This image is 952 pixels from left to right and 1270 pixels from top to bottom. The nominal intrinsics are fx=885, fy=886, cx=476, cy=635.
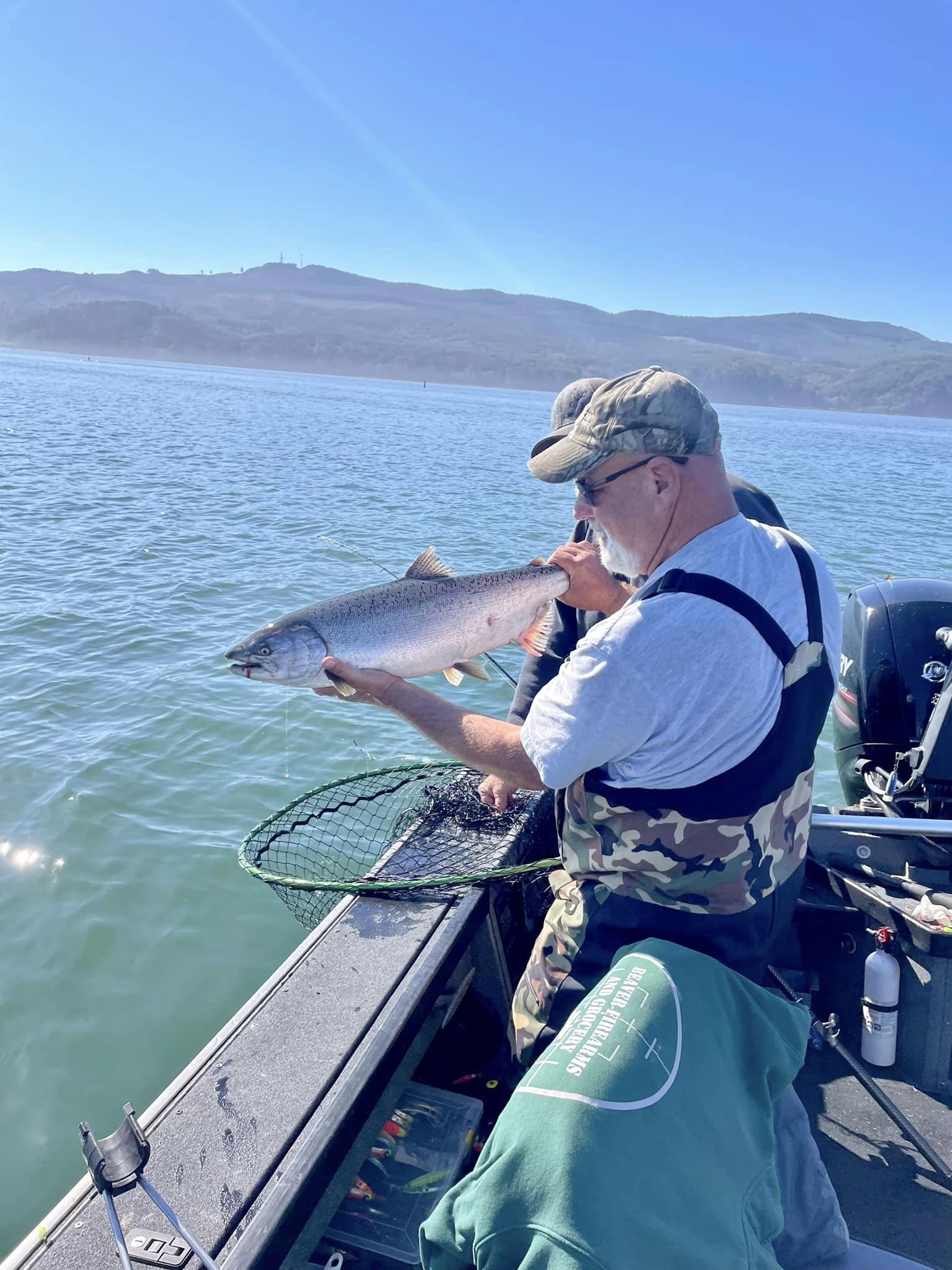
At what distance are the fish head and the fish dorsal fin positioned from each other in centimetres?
62

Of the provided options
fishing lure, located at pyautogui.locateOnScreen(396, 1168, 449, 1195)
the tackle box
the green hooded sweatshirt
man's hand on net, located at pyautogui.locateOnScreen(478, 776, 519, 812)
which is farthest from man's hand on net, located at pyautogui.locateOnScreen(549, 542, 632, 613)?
fishing lure, located at pyautogui.locateOnScreen(396, 1168, 449, 1195)

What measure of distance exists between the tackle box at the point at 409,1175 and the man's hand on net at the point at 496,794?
1367mm

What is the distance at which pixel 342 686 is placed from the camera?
4.11m

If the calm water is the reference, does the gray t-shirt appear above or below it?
above

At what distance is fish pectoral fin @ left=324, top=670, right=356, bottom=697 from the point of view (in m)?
4.07

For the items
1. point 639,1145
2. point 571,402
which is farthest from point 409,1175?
point 571,402

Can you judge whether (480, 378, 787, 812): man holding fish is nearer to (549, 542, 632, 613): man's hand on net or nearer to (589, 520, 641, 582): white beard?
(549, 542, 632, 613): man's hand on net

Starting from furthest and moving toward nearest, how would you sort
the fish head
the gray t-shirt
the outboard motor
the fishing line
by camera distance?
the fishing line < the outboard motor < the fish head < the gray t-shirt

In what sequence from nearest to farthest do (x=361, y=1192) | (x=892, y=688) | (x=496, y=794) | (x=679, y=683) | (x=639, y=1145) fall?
(x=639, y=1145), (x=679, y=683), (x=361, y=1192), (x=496, y=794), (x=892, y=688)

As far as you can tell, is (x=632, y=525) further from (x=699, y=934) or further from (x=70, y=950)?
(x=70, y=950)

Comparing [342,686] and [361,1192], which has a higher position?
[342,686]

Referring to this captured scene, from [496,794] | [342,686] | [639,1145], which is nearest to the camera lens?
[639,1145]

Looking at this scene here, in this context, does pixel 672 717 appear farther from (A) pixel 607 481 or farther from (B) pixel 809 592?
(A) pixel 607 481

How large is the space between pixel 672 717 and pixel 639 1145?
3.34 feet
